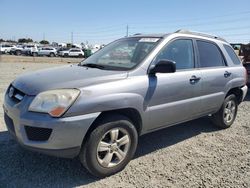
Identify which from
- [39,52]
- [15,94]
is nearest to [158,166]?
[15,94]

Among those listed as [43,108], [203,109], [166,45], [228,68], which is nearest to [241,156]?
[203,109]

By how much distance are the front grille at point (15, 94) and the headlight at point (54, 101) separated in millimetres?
330

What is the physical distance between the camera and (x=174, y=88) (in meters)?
4.04

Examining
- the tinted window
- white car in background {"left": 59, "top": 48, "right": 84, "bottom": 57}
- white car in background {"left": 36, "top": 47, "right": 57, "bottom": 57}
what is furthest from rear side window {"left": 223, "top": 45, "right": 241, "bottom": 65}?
white car in background {"left": 36, "top": 47, "right": 57, "bottom": 57}

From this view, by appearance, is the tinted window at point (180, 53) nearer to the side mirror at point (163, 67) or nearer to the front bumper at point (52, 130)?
the side mirror at point (163, 67)

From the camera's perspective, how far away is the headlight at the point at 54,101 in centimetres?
297

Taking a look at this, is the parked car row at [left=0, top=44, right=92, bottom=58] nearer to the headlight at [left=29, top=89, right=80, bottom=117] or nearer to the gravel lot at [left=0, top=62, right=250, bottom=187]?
the gravel lot at [left=0, top=62, right=250, bottom=187]

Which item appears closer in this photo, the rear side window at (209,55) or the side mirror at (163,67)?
the side mirror at (163,67)

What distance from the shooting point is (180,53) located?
173 inches

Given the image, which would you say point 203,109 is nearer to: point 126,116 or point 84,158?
point 126,116

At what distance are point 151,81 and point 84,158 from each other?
1.33 metres

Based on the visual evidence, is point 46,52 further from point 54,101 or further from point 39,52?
point 54,101

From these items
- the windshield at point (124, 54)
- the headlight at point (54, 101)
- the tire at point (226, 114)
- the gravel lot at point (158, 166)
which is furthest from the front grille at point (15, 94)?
the tire at point (226, 114)

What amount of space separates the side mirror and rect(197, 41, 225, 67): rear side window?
120cm
